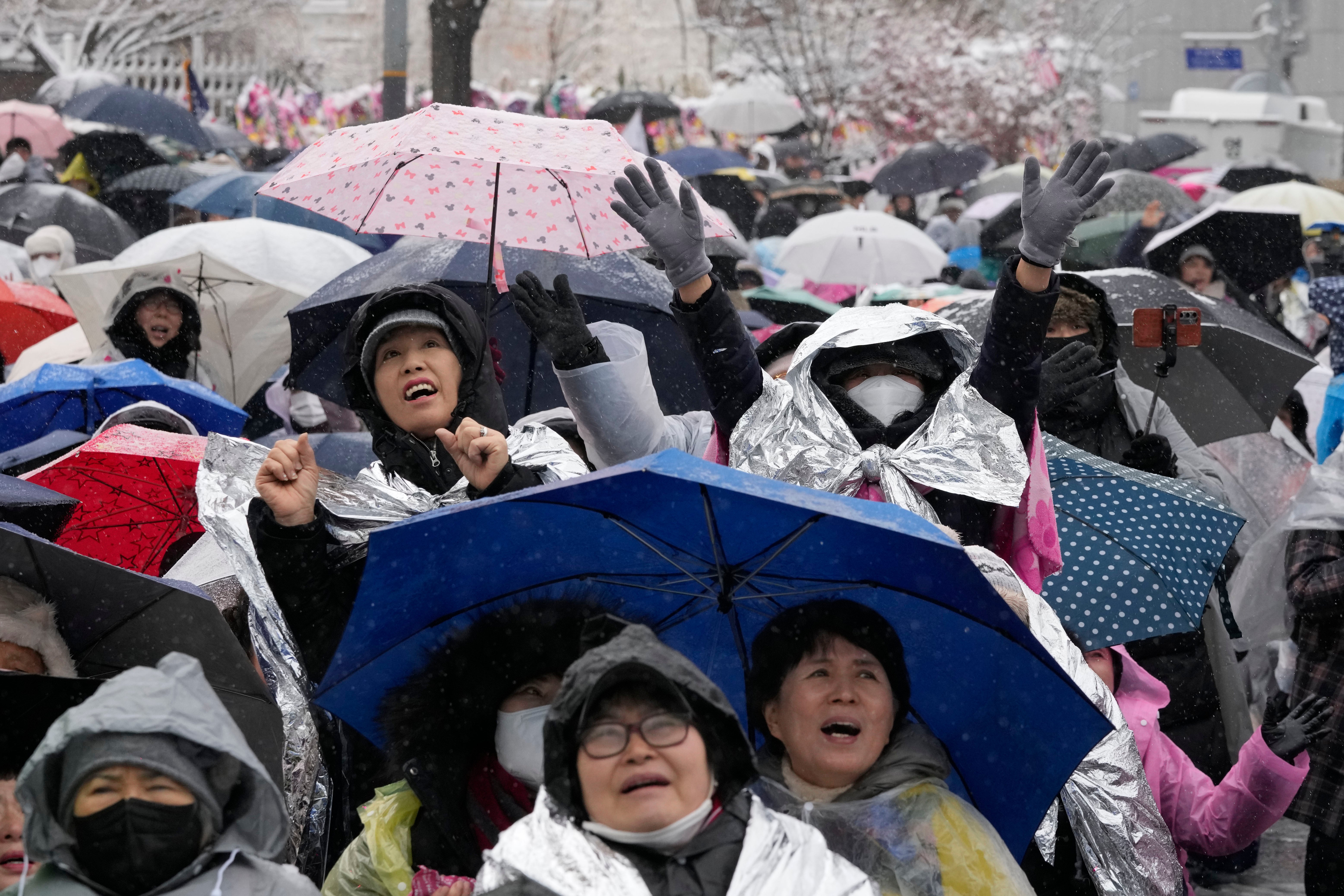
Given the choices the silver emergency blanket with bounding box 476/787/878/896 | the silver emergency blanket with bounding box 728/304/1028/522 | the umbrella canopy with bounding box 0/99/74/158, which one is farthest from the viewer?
the umbrella canopy with bounding box 0/99/74/158

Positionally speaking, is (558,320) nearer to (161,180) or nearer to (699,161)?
(161,180)

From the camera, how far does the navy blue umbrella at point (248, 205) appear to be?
10.7 meters

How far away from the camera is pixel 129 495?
4.67 meters

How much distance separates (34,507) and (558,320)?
1.34 m

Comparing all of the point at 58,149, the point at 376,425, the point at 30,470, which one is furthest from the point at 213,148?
the point at 376,425

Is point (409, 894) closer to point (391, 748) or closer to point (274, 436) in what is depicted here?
A: point (391, 748)

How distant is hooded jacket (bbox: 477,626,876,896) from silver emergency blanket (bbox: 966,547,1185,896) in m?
0.97

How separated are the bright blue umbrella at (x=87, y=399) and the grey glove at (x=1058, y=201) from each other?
10.1 ft

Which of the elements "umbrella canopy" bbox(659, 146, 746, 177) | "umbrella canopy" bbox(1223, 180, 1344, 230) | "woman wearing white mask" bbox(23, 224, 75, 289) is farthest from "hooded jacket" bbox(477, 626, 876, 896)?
"umbrella canopy" bbox(659, 146, 746, 177)

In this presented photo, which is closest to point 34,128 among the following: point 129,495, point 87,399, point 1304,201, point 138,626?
point 1304,201

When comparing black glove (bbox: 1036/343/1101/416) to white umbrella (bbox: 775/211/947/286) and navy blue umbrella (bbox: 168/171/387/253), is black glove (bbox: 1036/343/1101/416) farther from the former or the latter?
navy blue umbrella (bbox: 168/171/387/253)

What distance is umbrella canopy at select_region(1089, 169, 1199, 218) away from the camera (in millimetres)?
12906

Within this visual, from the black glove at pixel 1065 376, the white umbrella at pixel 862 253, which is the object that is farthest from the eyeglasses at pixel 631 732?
the white umbrella at pixel 862 253

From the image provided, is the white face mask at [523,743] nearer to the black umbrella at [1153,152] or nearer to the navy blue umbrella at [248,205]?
the navy blue umbrella at [248,205]
